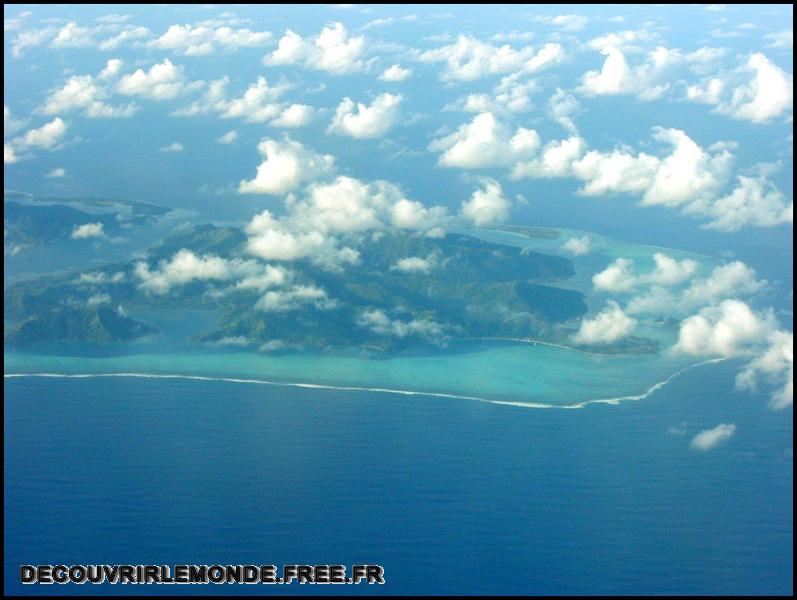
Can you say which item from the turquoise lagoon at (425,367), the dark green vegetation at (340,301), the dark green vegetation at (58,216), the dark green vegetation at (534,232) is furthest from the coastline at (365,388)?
the dark green vegetation at (534,232)

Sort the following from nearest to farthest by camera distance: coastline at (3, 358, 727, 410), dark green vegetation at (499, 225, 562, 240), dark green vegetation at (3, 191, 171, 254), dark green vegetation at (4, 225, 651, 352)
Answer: coastline at (3, 358, 727, 410) → dark green vegetation at (4, 225, 651, 352) → dark green vegetation at (3, 191, 171, 254) → dark green vegetation at (499, 225, 562, 240)

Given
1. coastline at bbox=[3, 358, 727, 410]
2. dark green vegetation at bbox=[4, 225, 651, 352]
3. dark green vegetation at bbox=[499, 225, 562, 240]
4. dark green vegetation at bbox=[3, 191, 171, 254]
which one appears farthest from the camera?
dark green vegetation at bbox=[499, 225, 562, 240]

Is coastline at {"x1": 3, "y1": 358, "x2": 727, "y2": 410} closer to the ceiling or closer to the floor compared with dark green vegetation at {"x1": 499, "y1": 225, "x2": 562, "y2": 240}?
closer to the floor

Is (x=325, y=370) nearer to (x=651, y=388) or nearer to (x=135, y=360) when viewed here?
(x=135, y=360)

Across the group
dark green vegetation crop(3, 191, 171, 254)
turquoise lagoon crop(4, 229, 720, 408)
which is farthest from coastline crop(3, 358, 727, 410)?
dark green vegetation crop(3, 191, 171, 254)

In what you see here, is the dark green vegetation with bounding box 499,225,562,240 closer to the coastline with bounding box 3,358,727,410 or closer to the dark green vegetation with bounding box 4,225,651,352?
the dark green vegetation with bounding box 4,225,651,352

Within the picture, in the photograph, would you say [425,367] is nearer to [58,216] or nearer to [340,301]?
[340,301]

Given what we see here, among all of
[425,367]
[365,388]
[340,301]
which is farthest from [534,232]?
[365,388]

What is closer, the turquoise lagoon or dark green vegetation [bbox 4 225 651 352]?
the turquoise lagoon

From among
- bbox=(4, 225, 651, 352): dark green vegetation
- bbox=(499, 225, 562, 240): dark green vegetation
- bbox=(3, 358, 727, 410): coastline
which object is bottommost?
bbox=(3, 358, 727, 410): coastline
